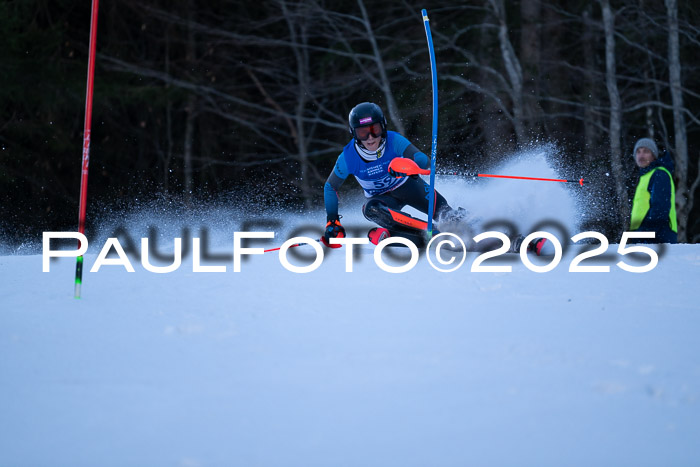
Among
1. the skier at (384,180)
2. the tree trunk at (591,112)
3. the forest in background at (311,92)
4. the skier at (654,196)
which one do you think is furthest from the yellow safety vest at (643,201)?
the tree trunk at (591,112)

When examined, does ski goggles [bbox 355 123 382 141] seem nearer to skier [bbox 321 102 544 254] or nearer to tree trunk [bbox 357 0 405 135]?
skier [bbox 321 102 544 254]

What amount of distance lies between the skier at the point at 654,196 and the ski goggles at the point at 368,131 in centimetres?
247

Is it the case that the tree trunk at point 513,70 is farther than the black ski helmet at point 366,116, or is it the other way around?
the tree trunk at point 513,70

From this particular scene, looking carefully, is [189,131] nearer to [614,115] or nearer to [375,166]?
[614,115]

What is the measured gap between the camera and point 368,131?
701cm

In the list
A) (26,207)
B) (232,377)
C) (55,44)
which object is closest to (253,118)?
(55,44)

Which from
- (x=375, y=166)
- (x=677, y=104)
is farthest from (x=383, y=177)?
(x=677, y=104)

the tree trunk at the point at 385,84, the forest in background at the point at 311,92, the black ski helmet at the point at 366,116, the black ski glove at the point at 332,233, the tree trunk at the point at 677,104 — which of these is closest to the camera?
the black ski helmet at the point at 366,116

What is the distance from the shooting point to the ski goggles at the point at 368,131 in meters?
6.98

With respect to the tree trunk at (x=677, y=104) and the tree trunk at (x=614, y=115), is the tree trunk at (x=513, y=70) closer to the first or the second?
the tree trunk at (x=614, y=115)

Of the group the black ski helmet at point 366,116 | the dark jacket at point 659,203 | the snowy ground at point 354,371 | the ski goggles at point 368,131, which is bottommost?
the snowy ground at point 354,371

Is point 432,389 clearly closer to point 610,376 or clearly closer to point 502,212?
point 610,376

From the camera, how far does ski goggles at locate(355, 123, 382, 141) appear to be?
698 centimetres

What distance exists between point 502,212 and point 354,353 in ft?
17.0
